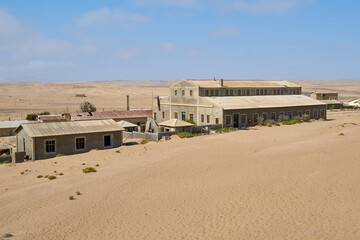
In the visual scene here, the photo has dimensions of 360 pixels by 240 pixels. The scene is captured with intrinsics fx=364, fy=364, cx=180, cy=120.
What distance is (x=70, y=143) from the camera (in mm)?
29344

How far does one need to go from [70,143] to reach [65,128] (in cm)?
133

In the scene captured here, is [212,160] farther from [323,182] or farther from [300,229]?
[300,229]

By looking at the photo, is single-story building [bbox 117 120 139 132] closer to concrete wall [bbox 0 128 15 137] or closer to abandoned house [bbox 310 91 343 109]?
concrete wall [bbox 0 128 15 137]

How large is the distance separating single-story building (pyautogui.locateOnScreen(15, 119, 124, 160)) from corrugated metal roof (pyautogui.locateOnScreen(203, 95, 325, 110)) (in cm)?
1494

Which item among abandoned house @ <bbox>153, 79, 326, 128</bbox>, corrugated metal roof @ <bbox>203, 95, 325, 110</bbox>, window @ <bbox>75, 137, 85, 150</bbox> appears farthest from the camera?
corrugated metal roof @ <bbox>203, 95, 325, 110</bbox>

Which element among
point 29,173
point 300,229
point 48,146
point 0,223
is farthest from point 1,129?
point 300,229

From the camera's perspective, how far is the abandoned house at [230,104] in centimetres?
4250

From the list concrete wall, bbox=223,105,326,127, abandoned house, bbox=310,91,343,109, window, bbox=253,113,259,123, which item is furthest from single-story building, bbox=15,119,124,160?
abandoned house, bbox=310,91,343,109

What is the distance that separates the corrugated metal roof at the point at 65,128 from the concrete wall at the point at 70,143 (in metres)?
0.34

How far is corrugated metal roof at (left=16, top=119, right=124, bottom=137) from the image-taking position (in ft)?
92.5

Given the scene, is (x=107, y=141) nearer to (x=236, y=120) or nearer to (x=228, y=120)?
(x=228, y=120)

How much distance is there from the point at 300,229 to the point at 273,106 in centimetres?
3519

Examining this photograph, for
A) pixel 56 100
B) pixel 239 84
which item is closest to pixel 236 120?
pixel 239 84

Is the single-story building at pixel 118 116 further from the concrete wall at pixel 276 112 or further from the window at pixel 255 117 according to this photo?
the window at pixel 255 117
